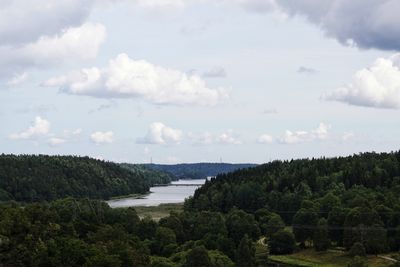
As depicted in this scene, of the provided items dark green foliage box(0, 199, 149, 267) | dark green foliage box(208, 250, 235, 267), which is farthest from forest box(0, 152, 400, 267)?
dark green foliage box(208, 250, 235, 267)

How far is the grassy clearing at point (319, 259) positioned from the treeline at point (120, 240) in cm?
513

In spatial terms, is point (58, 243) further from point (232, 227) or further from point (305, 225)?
point (305, 225)

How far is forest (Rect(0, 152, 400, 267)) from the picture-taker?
9562cm

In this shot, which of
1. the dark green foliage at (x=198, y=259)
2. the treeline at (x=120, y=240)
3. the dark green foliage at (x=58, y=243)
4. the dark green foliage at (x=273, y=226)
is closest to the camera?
the dark green foliage at (x=58, y=243)

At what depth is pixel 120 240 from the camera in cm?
10131

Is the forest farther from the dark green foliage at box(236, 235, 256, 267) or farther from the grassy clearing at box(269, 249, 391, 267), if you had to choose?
the grassy clearing at box(269, 249, 391, 267)

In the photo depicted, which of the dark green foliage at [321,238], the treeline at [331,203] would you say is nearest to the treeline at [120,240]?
the dark green foliage at [321,238]

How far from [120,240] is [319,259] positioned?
39614 millimetres

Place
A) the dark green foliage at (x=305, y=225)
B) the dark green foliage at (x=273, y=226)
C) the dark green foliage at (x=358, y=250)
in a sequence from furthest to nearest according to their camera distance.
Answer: the dark green foliage at (x=273, y=226) → the dark green foliage at (x=305, y=225) → the dark green foliage at (x=358, y=250)

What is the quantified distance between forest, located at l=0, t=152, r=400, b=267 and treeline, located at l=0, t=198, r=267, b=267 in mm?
150

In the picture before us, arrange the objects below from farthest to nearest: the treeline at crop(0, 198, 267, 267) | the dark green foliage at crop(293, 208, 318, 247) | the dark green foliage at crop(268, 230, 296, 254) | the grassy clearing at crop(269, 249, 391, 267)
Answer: the dark green foliage at crop(293, 208, 318, 247)
the dark green foliage at crop(268, 230, 296, 254)
the grassy clearing at crop(269, 249, 391, 267)
the treeline at crop(0, 198, 267, 267)

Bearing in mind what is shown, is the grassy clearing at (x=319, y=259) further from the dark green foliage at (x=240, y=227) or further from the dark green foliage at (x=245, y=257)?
the dark green foliage at (x=245, y=257)

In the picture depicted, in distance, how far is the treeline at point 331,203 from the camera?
12200 cm

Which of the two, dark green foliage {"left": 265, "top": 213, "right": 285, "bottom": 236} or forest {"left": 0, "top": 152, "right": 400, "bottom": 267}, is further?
dark green foliage {"left": 265, "top": 213, "right": 285, "bottom": 236}
